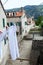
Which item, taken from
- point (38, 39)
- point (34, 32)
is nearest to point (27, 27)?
point (34, 32)

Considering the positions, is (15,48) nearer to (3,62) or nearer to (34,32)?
(3,62)

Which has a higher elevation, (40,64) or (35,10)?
(35,10)

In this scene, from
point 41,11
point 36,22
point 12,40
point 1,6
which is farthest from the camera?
point 36,22

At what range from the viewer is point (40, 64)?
16.7 ft

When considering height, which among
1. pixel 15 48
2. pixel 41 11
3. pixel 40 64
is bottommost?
pixel 40 64

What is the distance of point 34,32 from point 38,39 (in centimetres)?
60

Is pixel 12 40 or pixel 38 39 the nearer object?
pixel 12 40

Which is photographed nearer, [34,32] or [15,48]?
[15,48]

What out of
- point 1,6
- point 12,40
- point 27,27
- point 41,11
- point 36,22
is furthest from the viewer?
point 27,27

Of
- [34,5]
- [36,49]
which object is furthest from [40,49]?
[34,5]

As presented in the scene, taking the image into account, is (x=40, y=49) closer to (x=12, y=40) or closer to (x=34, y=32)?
(x=34, y=32)

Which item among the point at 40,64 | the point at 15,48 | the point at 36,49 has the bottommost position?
the point at 40,64

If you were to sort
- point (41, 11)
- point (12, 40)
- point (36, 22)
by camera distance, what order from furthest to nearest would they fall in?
point (36, 22) → point (41, 11) → point (12, 40)

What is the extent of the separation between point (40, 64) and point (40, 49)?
0.37m
